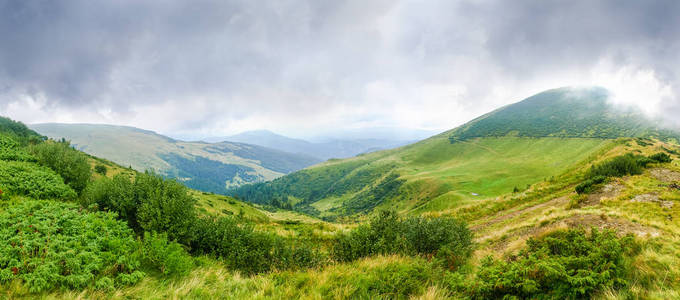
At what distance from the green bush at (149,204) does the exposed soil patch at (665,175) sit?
29623 mm

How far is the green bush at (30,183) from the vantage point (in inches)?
371

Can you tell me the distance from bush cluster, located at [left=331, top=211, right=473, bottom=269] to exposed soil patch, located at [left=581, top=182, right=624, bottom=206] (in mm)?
12950

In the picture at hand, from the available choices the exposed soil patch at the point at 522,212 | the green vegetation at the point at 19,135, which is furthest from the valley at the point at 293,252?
the green vegetation at the point at 19,135

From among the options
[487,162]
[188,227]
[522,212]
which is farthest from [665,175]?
[487,162]

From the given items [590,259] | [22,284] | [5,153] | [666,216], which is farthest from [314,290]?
[5,153]

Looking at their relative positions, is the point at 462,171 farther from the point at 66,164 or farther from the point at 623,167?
the point at 66,164

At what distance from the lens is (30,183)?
10117 millimetres

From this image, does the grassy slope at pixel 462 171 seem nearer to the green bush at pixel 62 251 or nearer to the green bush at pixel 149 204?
the green bush at pixel 149 204

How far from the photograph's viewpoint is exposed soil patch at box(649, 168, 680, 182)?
16203mm

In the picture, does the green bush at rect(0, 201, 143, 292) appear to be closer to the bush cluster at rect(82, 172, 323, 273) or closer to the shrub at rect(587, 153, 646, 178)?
the bush cluster at rect(82, 172, 323, 273)

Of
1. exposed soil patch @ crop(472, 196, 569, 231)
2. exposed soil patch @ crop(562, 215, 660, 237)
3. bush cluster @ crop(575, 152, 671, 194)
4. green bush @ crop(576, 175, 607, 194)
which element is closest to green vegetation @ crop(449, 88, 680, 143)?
bush cluster @ crop(575, 152, 671, 194)

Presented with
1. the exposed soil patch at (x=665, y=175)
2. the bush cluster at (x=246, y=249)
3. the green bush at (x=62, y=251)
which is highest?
the green bush at (x=62, y=251)

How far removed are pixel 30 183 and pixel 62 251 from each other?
9558mm

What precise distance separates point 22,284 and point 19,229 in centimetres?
225
